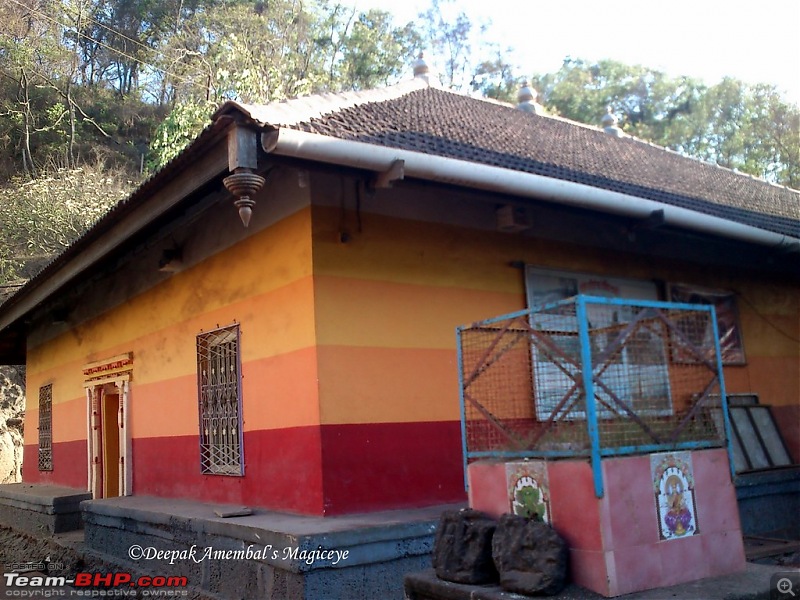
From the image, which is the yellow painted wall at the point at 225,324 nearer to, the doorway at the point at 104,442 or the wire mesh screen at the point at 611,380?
the doorway at the point at 104,442

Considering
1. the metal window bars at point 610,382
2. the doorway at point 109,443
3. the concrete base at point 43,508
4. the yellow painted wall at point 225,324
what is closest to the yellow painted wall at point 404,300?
the yellow painted wall at point 225,324

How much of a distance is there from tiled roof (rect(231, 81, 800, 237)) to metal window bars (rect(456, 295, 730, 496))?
74.4 inches


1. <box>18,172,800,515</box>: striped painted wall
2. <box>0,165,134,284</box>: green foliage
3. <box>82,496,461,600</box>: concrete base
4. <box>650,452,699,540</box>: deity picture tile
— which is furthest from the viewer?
<box>0,165,134,284</box>: green foliage

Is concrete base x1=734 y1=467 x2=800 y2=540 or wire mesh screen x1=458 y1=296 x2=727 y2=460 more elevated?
wire mesh screen x1=458 y1=296 x2=727 y2=460

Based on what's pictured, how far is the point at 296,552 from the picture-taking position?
15.8ft

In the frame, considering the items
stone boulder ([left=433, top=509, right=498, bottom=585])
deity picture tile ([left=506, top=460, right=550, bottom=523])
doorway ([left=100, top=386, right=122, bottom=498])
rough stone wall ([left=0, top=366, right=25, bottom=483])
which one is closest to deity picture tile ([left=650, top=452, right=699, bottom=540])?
deity picture tile ([left=506, top=460, right=550, bottom=523])

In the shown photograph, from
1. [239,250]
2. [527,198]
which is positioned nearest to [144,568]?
[239,250]

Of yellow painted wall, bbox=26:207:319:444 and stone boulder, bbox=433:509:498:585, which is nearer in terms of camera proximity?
stone boulder, bbox=433:509:498:585

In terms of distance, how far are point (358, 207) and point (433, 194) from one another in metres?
0.80

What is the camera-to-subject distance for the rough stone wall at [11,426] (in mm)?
19812

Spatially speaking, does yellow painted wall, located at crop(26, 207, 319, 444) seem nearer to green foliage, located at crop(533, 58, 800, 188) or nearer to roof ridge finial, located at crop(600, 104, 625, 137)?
roof ridge finial, located at crop(600, 104, 625, 137)

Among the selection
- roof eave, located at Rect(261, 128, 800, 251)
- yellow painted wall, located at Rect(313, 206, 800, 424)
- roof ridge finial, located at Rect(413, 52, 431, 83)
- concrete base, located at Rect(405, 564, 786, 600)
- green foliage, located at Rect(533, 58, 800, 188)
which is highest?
green foliage, located at Rect(533, 58, 800, 188)

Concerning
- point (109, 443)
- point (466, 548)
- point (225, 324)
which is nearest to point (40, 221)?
point (109, 443)

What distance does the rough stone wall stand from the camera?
1981 cm
